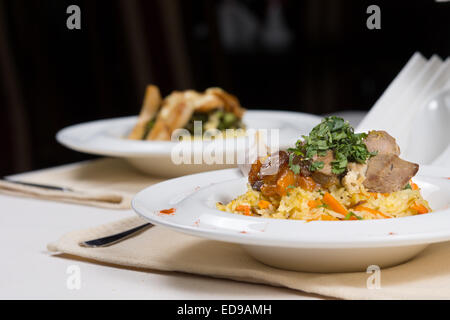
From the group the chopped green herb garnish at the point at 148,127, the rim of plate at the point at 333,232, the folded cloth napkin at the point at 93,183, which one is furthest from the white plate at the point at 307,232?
the chopped green herb garnish at the point at 148,127

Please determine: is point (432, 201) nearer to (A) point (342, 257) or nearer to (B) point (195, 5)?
(A) point (342, 257)

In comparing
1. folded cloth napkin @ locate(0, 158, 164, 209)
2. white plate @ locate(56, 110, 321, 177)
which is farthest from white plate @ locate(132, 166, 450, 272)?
white plate @ locate(56, 110, 321, 177)

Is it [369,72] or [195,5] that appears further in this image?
[369,72]

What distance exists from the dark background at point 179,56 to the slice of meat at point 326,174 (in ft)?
8.95

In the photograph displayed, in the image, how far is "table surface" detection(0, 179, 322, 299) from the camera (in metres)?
0.94

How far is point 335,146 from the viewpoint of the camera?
1073 millimetres

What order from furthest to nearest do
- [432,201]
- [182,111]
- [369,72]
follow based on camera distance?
[369,72], [182,111], [432,201]

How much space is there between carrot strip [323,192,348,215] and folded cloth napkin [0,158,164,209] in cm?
58

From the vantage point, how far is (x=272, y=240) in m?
0.83

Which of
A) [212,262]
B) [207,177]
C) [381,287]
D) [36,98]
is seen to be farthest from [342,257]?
[36,98]

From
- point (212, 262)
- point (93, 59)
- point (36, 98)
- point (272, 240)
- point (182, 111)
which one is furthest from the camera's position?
point (93, 59)

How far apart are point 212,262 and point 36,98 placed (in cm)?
307

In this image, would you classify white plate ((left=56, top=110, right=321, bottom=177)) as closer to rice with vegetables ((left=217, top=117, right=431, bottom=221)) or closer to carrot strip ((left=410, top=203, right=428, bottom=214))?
rice with vegetables ((left=217, top=117, right=431, bottom=221))

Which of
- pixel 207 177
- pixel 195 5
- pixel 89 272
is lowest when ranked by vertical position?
pixel 89 272
